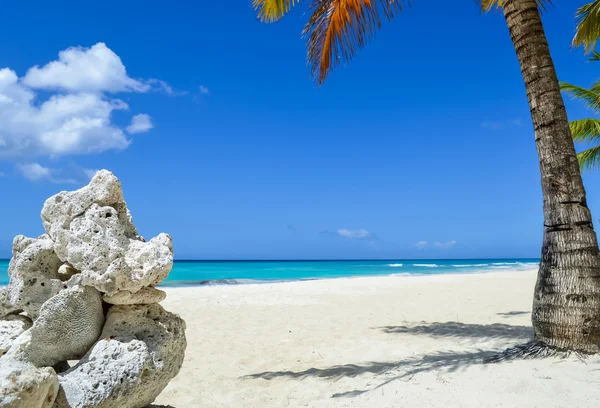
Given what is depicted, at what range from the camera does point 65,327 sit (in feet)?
10.6

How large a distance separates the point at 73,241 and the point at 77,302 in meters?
0.44

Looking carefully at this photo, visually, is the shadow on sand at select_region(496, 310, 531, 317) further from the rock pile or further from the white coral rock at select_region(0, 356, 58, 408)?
the white coral rock at select_region(0, 356, 58, 408)

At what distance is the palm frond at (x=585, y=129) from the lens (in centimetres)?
1368

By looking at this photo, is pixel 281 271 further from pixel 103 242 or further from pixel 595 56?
pixel 103 242

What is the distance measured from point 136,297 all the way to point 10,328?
1002mm

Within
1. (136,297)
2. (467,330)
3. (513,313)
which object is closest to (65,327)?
(136,297)

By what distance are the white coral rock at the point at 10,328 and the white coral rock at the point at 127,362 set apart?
1.95 feet

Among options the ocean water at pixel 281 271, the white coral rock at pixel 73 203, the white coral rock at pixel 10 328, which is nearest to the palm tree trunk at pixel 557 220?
the white coral rock at pixel 73 203

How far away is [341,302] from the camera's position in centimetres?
1293

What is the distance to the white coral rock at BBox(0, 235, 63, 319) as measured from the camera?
343 centimetres

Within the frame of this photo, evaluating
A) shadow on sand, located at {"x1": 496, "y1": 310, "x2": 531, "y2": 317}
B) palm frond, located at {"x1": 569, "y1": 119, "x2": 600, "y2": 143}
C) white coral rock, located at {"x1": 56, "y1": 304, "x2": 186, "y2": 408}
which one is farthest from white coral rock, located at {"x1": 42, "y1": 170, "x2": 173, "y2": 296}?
palm frond, located at {"x1": 569, "y1": 119, "x2": 600, "y2": 143}

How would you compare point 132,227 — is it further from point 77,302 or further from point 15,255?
point 15,255

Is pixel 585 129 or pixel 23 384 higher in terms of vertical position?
pixel 585 129

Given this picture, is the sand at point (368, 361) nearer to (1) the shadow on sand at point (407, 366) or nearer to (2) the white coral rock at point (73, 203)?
(1) the shadow on sand at point (407, 366)
